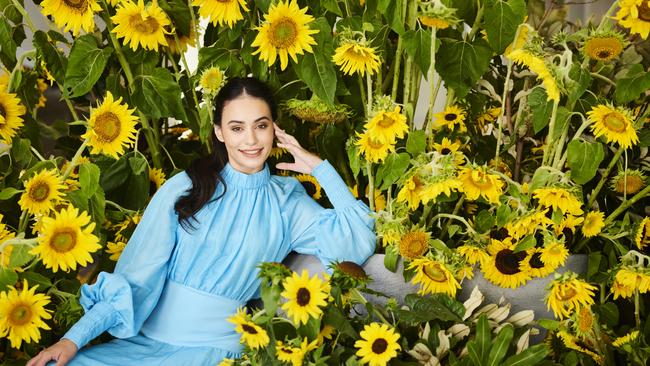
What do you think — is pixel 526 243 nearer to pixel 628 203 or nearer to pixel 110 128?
pixel 628 203

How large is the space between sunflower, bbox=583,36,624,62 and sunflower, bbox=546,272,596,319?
363 millimetres

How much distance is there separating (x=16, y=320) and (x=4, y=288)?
54 millimetres

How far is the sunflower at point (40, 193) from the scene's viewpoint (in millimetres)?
1269

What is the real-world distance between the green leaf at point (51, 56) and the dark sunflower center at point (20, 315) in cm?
41

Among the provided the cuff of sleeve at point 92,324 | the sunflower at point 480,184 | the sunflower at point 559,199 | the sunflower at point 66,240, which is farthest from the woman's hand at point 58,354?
the sunflower at point 559,199

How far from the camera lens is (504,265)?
1.29 metres

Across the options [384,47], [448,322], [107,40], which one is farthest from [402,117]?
[107,40]

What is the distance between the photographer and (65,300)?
1331mm

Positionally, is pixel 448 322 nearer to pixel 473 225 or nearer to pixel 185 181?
pixel 473 225

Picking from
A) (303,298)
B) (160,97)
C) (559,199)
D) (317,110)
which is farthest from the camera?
(160,97)

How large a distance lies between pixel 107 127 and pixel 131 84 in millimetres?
141

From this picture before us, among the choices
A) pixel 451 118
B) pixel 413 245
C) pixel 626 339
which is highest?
pixel 451 118

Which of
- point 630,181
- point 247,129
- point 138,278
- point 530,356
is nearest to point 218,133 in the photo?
point 247,129

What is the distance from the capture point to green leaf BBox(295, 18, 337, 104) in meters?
1.29
